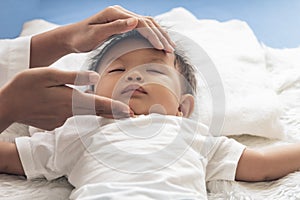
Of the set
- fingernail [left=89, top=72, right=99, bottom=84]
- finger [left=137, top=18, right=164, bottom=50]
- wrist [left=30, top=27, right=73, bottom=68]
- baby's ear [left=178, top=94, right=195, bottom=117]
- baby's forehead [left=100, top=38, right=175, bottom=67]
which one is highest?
finger [left=137, top=18, right=164, bottom=50]

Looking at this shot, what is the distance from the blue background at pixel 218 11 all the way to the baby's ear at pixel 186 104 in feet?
2.62

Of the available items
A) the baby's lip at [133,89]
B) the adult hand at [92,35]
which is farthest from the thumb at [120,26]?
the baby's lip at [133,89]

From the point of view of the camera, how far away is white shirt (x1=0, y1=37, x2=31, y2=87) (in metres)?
1.18

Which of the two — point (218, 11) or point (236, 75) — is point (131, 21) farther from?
point (218, 11)

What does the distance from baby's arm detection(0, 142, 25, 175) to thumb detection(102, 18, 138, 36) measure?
26 cm

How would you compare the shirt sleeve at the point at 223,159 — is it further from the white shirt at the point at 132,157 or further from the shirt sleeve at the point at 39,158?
the shirt sleeve at the point at 39,158

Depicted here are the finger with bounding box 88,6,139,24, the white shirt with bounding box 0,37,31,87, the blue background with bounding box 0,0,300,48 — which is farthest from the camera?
the blue background with bounding box 0,0,300,48

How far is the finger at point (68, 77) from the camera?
835 millimetres

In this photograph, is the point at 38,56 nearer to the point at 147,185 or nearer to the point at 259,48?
the point at 147,185

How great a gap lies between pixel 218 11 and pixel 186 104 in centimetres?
102

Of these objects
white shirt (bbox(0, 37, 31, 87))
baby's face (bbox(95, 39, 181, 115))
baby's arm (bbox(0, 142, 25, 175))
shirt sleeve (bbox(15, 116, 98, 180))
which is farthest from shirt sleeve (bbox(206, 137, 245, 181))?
white shirt (bbox(0, 37, 31, 87))

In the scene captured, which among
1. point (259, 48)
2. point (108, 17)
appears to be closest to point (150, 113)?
point (108, 17)

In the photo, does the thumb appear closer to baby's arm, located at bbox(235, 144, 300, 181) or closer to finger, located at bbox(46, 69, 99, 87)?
finger, located at bbox(46, 69, 99, 87)

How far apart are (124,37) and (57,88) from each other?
24 cm
